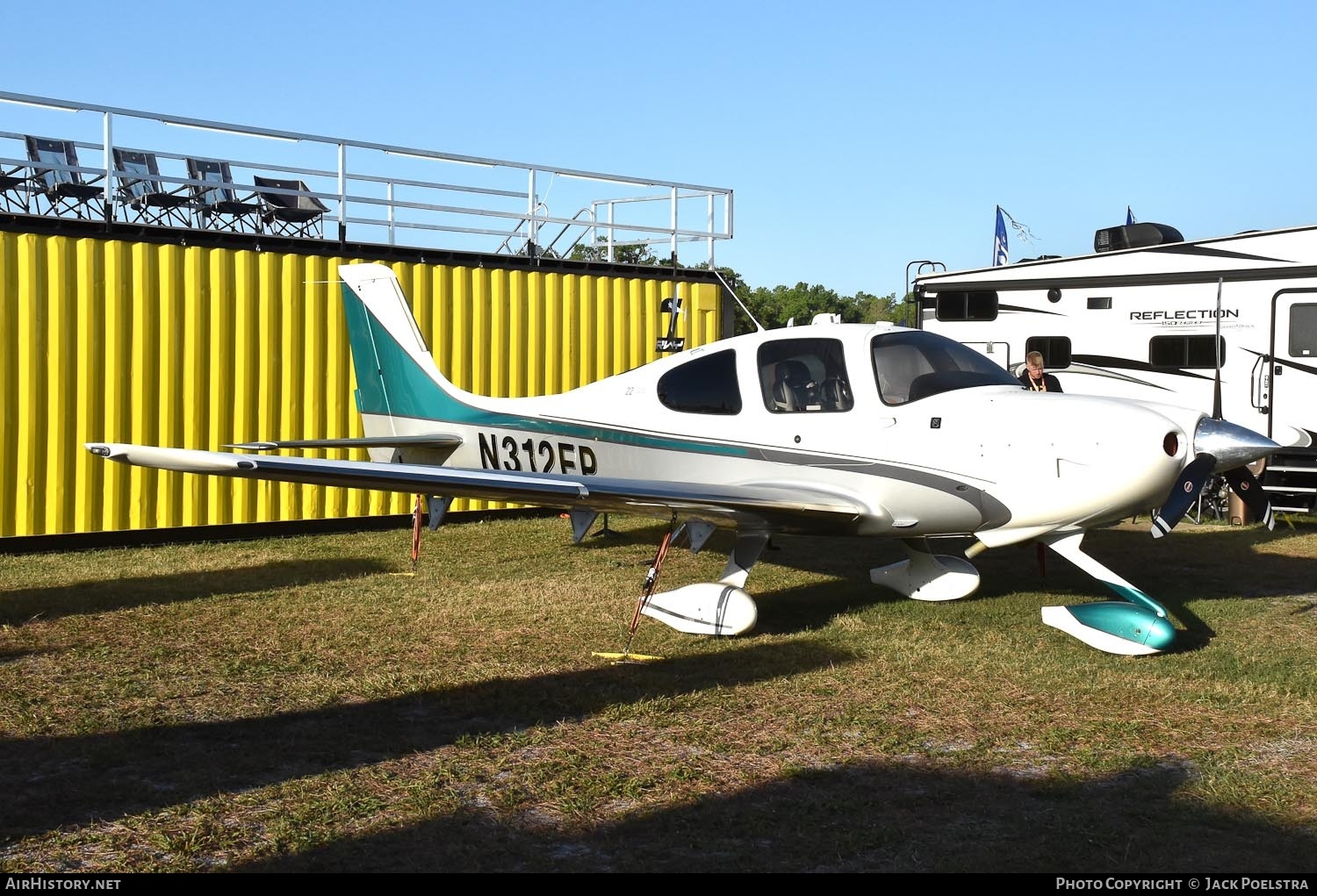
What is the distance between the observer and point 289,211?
14094 millimetres

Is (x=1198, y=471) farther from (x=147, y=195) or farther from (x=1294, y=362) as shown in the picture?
(x=147, y=195)

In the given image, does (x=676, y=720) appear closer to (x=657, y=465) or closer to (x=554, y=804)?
(x=554, y=804)

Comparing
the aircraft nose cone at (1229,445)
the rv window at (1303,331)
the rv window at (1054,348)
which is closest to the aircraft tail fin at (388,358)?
the aircraft nose cone at (1229,445)

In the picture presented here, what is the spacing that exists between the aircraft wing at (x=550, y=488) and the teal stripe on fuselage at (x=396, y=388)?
8.01 feet

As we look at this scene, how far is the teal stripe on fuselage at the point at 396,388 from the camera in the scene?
10141 mm

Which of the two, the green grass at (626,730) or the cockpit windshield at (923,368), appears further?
the cockpit windshield at (923,368)

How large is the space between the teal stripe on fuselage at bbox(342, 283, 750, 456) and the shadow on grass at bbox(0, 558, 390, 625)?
1460mm

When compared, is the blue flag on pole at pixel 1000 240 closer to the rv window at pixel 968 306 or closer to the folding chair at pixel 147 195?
the rv window at pixel 968 306

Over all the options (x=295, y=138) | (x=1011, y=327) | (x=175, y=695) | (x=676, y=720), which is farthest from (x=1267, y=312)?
(x=175, y=695)

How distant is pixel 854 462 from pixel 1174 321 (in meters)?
6.86

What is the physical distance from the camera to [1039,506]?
714cm

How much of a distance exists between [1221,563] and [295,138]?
1002 cm

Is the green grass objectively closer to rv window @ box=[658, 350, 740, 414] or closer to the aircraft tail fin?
rv window @ box=[658, 350, 740, 414]

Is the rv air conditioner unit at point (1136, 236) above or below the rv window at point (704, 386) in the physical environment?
above
